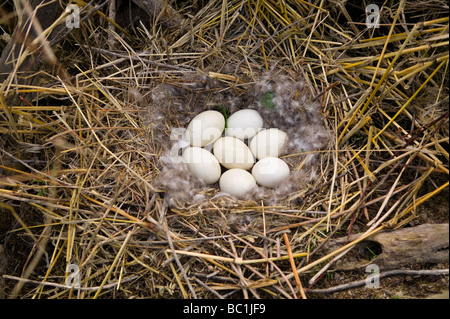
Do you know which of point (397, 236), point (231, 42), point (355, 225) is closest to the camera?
point (397, 236)

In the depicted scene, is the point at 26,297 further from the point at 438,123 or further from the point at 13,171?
the point at 438,123

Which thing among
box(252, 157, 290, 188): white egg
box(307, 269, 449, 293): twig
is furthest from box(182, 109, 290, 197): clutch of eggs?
box(307, 269, 449, 293): twig

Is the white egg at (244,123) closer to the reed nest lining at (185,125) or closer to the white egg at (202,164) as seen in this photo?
the reed nest lining at (185,125)

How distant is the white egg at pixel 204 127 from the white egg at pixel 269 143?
0.66 feet

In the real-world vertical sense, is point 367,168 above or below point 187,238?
above

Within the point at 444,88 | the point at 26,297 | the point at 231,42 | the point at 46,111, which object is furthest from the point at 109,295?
the point at 444,88

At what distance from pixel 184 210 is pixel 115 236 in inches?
12.0

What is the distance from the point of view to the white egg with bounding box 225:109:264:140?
76.5 inches

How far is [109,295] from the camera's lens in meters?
1.49

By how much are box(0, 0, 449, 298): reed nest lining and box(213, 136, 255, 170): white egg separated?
0.17 metres

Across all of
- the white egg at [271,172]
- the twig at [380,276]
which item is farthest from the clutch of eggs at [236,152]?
the twig at [380,276]

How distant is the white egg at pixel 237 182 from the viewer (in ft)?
5.80
